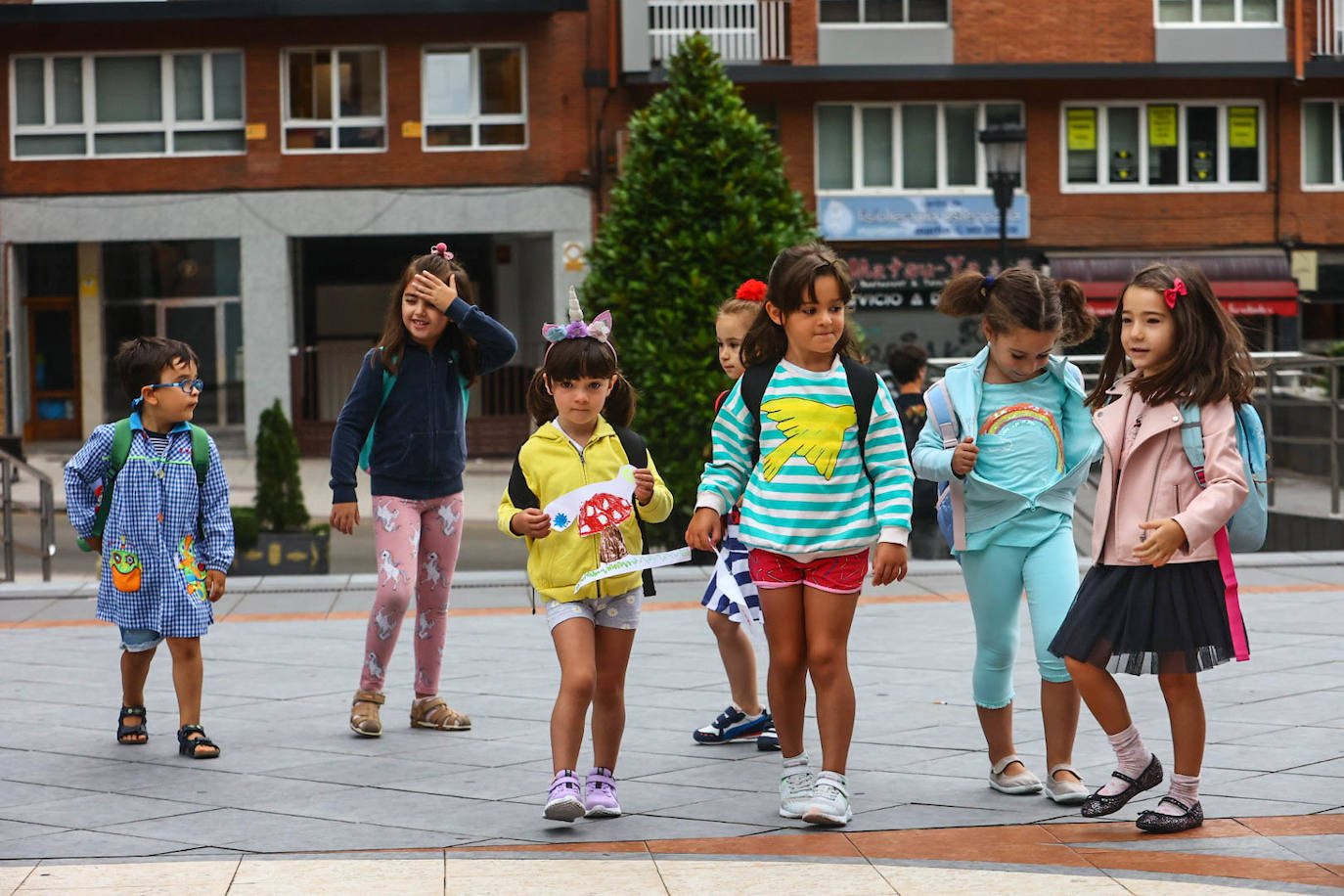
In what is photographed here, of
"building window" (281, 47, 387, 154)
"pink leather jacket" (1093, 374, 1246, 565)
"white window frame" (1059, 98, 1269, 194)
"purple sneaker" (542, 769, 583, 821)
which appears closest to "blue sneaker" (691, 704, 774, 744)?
"purple sneaker" (542, 769, 583, 821)

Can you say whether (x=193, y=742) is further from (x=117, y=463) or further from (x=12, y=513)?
(x=12, y=513)

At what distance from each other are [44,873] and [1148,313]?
3.35m

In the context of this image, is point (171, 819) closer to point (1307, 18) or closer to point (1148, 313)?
point (1148, 313)

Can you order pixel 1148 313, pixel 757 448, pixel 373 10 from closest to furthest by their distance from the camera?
pixel 1148 313
pixel 757 448
pixel 373 10

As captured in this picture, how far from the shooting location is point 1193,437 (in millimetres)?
4738

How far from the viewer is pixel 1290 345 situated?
2866 cm

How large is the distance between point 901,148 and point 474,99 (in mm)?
7163

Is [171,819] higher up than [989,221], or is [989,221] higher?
[989,221]

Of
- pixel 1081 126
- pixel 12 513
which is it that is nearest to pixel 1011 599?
pixel 12 513

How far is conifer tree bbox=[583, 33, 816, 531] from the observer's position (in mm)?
12484

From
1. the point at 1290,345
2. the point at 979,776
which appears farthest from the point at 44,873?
the point at 1290,345

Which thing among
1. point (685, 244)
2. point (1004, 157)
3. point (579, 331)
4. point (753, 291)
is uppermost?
point (1004, 157)

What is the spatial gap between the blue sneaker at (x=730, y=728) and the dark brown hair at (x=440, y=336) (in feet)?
5.40

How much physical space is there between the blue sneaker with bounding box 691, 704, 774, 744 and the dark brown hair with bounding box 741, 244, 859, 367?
152cm
